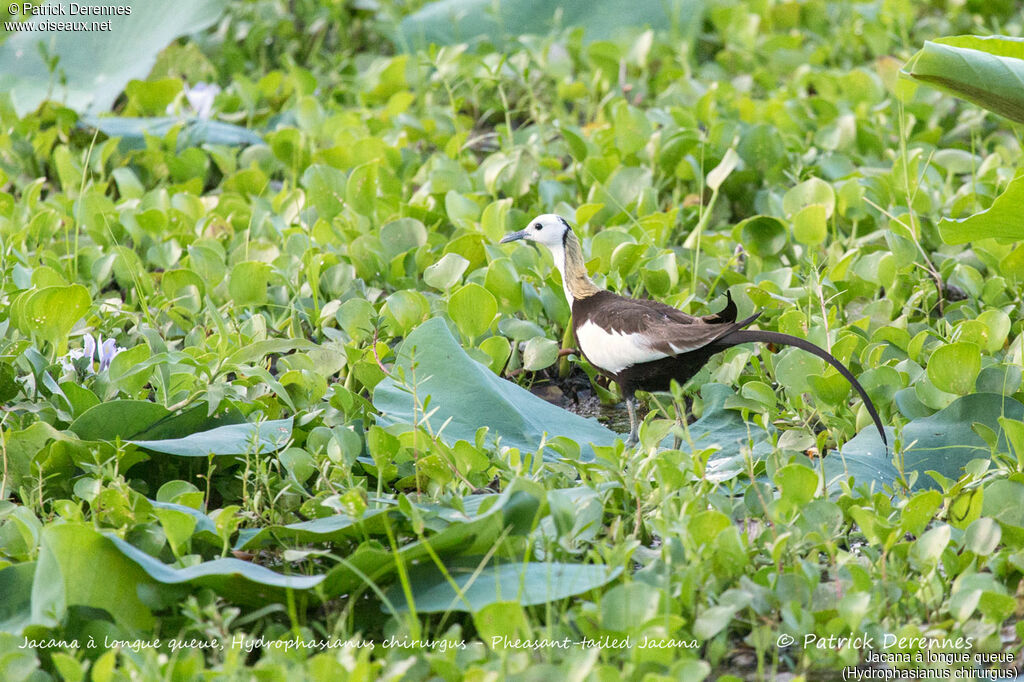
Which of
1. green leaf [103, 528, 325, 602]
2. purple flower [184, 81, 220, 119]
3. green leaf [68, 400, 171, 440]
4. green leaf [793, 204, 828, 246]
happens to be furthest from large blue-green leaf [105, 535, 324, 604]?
purple flower [184, 81, 220, 119]

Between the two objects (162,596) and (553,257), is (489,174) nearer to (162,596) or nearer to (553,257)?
(553,257)

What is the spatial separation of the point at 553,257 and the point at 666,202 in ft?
2.56

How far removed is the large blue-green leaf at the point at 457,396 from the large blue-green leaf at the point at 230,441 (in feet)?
0.65

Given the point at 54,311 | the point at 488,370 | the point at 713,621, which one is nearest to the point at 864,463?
the point at 713,621

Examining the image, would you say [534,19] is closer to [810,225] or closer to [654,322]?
[810,225]

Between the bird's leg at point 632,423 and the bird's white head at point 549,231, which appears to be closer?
the bird's leg at point 632,423

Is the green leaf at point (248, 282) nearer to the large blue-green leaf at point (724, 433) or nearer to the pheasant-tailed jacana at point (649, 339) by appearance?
the pheasant-tailed jacana at point (649, 339)

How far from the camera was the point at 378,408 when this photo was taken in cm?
220

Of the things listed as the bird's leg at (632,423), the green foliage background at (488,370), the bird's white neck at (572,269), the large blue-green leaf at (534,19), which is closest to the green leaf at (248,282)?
the green foliage background at (488,370)

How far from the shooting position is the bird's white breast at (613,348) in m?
2.34

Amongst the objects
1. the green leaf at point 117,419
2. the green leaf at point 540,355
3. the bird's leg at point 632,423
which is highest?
the green leaf at point 117,419

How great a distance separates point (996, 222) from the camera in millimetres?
2180

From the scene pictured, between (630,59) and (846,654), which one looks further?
(630,59)

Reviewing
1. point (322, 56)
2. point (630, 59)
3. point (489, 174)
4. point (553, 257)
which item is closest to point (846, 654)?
point (553, 257)
